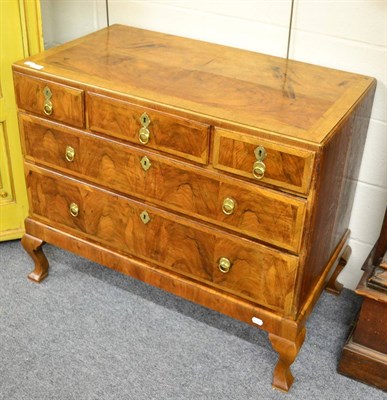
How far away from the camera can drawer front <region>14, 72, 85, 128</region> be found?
7.24 feet

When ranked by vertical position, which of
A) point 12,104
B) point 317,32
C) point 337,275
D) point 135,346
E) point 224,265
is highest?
point 317,32

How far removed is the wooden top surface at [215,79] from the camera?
6.48 feet

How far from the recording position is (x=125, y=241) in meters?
2.40

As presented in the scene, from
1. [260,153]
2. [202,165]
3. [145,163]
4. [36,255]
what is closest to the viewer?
[260,153]

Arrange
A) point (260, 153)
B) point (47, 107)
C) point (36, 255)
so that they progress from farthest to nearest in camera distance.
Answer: point (36, 255)
point (47, 107)
point (260, 153)

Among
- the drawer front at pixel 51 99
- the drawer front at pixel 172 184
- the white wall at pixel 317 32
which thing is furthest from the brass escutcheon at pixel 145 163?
the white wall at pixel 317 32

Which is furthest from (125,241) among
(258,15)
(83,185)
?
(258,15)

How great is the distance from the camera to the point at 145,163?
218 centimetres

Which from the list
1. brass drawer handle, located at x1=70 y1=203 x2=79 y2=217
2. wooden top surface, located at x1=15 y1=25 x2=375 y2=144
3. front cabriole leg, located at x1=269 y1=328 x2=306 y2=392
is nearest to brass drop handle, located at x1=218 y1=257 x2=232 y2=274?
front cabriole leg, located at x1=269 y1=328 x2=306 y2=392

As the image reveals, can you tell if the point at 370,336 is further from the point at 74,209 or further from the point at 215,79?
the point at 74,209

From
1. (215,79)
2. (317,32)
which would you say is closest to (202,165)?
(215,79)

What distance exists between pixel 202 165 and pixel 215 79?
0.35m

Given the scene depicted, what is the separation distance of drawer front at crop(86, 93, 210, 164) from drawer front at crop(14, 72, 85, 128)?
5 cm

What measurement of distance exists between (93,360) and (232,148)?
3.29 feet
